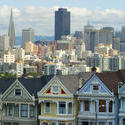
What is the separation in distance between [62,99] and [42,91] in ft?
6.11

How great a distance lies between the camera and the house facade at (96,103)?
44750 mm

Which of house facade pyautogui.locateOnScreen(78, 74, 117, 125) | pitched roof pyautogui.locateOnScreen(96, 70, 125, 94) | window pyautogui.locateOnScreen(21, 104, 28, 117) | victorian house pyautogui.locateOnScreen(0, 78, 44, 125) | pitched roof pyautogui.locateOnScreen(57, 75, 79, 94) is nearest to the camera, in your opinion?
house facade pyautogui.locateOnScreen(78, 74, 117, 125)

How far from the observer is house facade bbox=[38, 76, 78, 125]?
150 ft

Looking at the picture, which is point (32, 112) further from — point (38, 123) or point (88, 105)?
point (88, 105)

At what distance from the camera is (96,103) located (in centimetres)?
4522

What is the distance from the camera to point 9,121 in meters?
48.3

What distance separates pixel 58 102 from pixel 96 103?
3.06 m

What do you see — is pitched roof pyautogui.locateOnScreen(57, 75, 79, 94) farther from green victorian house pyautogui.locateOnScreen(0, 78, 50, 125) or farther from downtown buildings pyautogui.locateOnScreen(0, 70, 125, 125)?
green victorian house pyautogui.locateOnScreen(0, 78, 50, 125)

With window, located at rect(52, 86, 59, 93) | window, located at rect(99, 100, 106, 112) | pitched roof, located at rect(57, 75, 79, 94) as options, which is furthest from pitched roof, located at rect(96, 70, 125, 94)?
window, located at rect(52, 86, 59, 93)

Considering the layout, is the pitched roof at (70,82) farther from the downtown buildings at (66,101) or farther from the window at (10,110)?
the window at (10,110)

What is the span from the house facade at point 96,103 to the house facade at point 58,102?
0.73m

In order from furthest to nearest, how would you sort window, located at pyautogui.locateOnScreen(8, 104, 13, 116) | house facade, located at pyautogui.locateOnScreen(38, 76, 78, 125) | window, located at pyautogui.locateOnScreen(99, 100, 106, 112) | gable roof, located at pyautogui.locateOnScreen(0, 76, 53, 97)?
window, located at pyautogui.locateOnScreen(8, 104, 13, 116) → gable roof, located at pyautogui.locateOnScreen(0, 76, 53, 97) → house facade, located at pyautogui.locateOnScreen(38, 76, 78, 125) → window, located at pyautogui.locateOnScreen(99, 100, 106, 112)

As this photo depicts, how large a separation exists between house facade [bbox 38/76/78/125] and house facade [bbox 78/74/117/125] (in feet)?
2.40

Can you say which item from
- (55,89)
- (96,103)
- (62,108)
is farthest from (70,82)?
(96,103)
